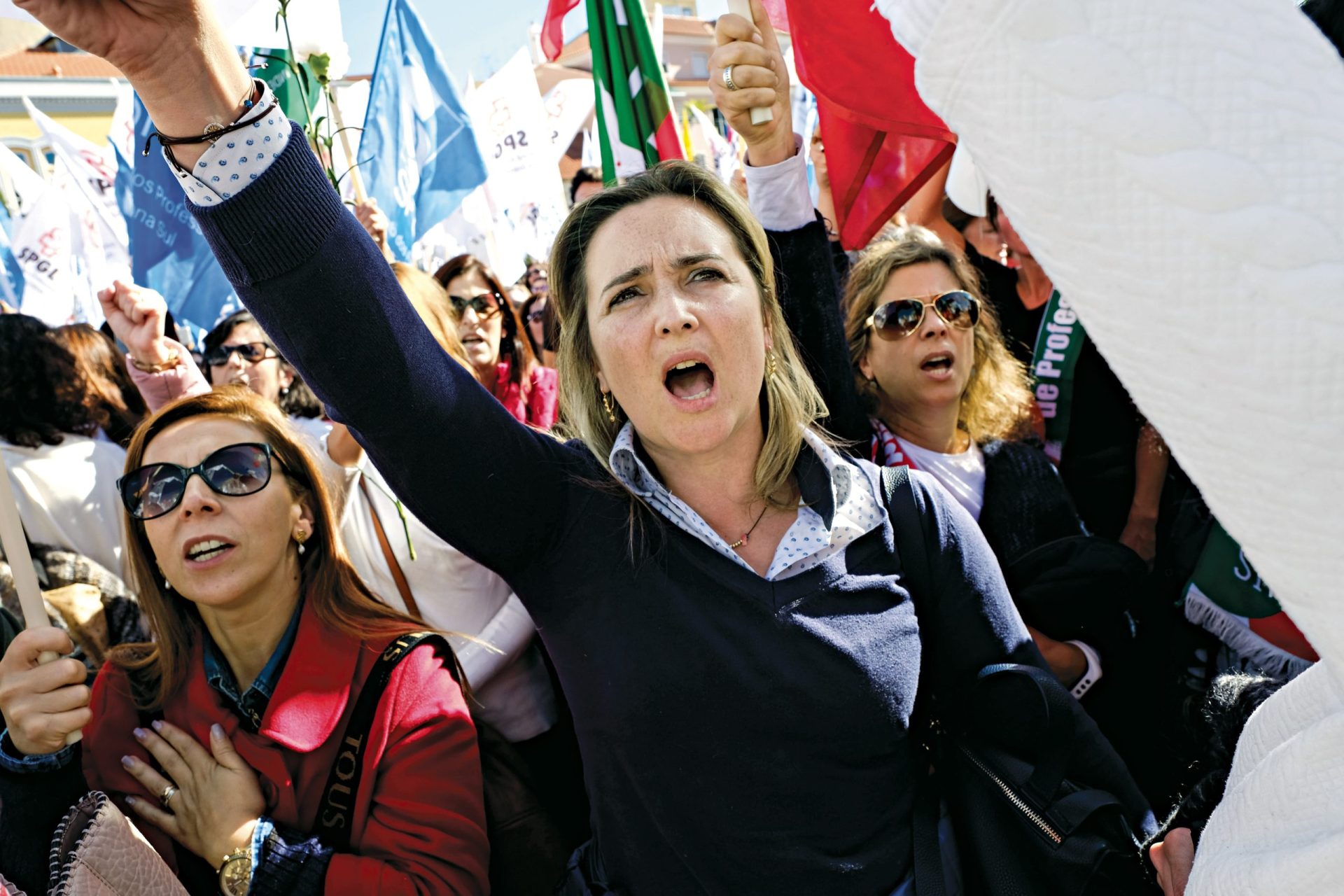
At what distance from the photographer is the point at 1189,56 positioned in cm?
51

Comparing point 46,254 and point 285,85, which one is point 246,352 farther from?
point 46,254

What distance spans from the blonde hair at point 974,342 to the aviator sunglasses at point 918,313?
66 mm

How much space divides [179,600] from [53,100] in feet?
100

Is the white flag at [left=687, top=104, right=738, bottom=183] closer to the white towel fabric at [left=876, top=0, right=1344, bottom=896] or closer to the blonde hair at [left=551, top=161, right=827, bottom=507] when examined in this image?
the blonde hair at [left=551, top=161, right=827, bottom=507]

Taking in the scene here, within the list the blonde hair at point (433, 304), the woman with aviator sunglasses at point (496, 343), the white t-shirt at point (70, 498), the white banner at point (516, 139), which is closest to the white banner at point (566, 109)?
the white banner at point (516, 139)

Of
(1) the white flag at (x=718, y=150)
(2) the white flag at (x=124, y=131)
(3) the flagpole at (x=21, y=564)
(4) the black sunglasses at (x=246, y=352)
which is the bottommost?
(1) the white flag at (x=718, y=150)

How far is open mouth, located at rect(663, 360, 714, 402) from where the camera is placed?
1661 millimetres

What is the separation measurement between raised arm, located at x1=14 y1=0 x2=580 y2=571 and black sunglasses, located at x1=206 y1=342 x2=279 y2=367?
2732 millimetres

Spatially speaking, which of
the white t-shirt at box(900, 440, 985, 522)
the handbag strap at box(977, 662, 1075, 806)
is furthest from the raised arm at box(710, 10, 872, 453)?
the handbag strap at box(977, 662, 1075, 806)

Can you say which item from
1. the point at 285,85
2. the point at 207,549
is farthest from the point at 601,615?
the point at 285,85

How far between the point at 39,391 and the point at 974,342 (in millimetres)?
3123

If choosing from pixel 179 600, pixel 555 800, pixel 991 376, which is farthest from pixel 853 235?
pixel 179 600

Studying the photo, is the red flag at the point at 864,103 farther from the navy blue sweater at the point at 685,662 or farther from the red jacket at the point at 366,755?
the red jacket at the point at 366,755

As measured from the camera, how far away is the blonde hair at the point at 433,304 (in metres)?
2.81
